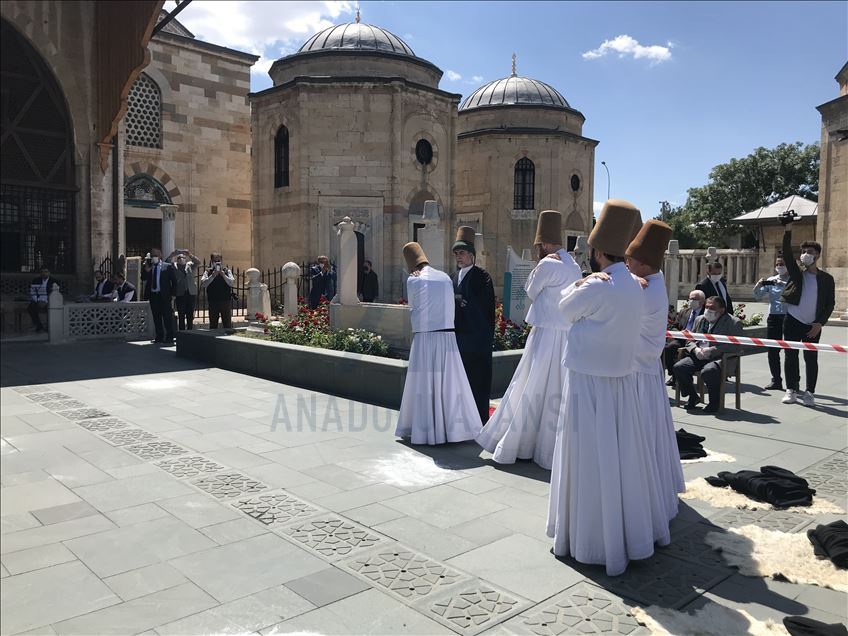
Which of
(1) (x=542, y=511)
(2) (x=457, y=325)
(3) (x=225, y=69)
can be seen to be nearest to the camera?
(1) (x=542, y=511)

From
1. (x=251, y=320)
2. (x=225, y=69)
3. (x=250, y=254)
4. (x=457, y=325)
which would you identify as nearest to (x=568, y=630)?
(x=457, y=325)

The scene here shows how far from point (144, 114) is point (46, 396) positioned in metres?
17.5

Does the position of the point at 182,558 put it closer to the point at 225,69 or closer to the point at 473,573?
the point at 473,573

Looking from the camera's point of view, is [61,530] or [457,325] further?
[457,325]

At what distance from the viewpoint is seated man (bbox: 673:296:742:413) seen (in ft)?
27.6

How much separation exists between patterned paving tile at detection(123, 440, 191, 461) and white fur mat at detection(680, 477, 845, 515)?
4675 mm

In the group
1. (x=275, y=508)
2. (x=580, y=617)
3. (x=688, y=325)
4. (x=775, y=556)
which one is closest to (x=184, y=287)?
(x=688, y=325)

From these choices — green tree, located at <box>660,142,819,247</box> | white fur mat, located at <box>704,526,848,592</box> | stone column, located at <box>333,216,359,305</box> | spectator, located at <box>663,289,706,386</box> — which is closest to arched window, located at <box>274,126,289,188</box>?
stone column, located at <box>333,216,359,305</box>

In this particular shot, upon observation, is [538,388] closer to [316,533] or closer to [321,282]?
[316,533]

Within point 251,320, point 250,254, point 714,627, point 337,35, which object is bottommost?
point 714,627

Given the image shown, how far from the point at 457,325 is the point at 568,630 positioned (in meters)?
3.99

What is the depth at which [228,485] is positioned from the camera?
5.34 m

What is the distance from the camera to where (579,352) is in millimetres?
4051

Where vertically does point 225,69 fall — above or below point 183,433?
above
